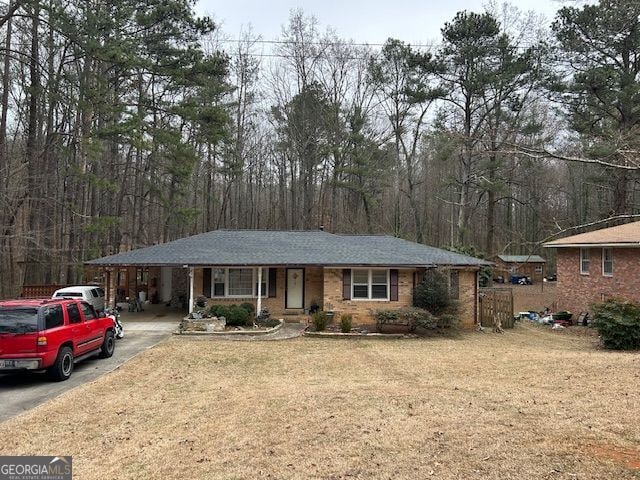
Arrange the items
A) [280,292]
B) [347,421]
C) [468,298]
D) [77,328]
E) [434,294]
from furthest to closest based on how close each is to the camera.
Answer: [468,298], [280,292], [434,294], [77,328], [347,421]

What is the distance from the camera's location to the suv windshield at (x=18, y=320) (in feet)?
28.6

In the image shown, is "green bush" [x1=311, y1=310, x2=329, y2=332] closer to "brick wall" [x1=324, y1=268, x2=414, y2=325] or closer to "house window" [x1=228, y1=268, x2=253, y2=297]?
"brick wall" [x1=324, y1=268, x2=414, y2=325]

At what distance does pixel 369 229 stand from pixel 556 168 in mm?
18410

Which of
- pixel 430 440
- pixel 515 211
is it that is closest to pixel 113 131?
pixel 430 440

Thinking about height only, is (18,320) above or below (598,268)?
below

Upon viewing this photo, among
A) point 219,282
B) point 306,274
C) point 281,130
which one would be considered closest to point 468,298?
point 306,274

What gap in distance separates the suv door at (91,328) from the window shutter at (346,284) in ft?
29.4

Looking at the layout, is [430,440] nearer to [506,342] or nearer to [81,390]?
[81,390]

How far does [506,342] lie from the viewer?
51.4 ft

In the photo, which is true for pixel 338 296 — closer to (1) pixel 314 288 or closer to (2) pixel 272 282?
(1) pixel 314 288

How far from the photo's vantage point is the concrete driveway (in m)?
7.91

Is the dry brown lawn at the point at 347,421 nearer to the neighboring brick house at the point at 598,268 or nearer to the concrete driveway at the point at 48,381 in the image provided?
the concrete driveway at the point at 48,381

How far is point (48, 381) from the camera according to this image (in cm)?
935

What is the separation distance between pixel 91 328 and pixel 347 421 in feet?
24.0
